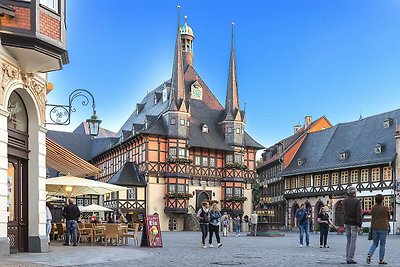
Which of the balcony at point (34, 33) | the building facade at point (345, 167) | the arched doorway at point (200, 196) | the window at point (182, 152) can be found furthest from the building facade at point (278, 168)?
the balcony at point (34, 33)

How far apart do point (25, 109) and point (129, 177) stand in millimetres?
41718

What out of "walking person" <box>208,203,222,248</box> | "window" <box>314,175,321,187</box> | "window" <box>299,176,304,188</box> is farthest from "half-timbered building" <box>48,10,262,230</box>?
"walking person" <box>208,203,222,248</box>

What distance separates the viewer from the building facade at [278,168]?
65125 mm

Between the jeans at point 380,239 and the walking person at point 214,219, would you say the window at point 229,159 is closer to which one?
the walking person at point 214,219

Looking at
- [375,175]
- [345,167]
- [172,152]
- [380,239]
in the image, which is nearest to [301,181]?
[345,167]

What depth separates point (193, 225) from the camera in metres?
57.0

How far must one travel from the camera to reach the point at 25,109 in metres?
15.7

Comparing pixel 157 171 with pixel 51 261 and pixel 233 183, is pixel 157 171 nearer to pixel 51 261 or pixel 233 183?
pixel 233 183

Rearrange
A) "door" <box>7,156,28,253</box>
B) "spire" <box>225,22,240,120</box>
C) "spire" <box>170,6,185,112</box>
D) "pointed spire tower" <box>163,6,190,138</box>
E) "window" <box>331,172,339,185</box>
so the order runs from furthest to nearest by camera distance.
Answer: "spire" <box>225,22,240,120</box> → "spire" <box>170,6,185,112</box> → "pointed spire tower" <box>163,6,190,138</box> → "window" <box>331,172,339,185</box> → "door" <box>7,156,28,253</box>

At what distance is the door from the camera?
580 inches

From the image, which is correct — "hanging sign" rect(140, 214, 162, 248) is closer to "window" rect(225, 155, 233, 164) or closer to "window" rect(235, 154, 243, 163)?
"window" rect(225, 155, 233, 164)

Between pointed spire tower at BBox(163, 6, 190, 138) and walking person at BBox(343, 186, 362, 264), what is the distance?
44267 mm

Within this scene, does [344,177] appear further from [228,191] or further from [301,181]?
[228,191]

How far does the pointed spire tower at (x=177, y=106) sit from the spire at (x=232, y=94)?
4.92 metres
